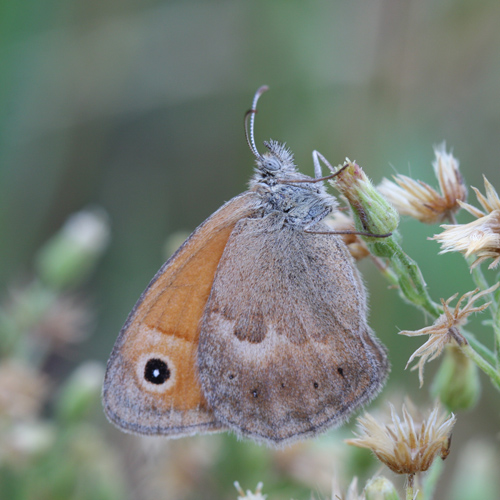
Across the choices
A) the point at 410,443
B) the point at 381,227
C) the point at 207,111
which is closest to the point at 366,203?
the point at 381,227

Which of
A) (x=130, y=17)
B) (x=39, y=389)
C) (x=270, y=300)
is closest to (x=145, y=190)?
(x=130, y=17)

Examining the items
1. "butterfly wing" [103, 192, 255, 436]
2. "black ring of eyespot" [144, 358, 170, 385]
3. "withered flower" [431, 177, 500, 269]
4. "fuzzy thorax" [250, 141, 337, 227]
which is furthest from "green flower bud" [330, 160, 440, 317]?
"black ring of eyespot" [144, 358, 170, 385]

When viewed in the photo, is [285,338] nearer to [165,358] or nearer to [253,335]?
[253,335]

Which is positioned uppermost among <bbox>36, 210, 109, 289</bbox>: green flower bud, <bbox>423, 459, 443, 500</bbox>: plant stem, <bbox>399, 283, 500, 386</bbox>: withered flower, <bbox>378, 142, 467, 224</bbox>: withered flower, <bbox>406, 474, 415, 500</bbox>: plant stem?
<bbox>378, 142, 467, 224</bbox>: withered flower

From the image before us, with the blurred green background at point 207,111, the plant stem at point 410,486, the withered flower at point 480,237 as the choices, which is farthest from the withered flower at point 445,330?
the blurred green background at point 207,111

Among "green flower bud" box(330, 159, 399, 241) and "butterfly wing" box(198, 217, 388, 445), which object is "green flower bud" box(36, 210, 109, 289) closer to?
"butterfly wing" box(198, 217, 388, 445)
